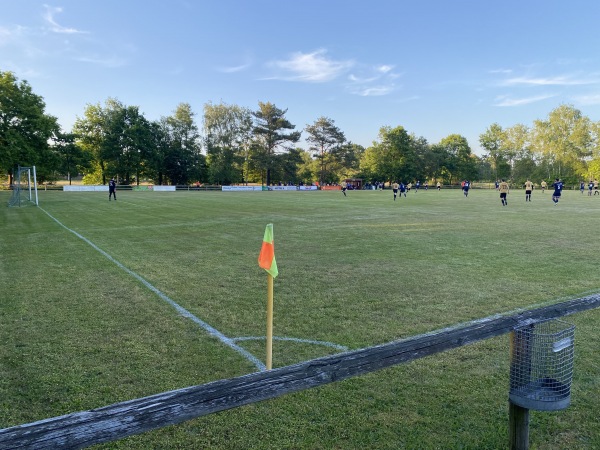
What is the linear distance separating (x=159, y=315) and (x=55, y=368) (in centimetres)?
182

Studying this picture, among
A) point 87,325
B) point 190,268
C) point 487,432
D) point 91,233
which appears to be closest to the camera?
point 487,432

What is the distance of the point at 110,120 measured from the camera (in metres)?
77.7

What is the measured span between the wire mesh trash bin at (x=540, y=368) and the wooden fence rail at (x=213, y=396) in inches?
5.0

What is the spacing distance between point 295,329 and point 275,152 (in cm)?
8572

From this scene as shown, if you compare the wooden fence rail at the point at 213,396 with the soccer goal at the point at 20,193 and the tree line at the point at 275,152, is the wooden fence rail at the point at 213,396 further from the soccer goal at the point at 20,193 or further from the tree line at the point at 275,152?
the tree line at the point at 275,152

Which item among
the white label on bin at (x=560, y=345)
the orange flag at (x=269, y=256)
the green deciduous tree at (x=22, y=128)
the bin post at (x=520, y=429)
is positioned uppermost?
the green deciduous tree at (x=22, y=128)

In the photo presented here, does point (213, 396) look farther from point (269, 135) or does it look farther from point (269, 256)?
point (269, 135)

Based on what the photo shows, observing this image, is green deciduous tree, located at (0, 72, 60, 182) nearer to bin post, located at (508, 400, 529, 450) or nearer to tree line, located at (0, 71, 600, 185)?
tree line, located at (0, 71, 600, 185)

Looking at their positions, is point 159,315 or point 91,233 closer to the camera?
point 159,315

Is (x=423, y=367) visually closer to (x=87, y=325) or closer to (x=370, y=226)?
(x=87, y=325)

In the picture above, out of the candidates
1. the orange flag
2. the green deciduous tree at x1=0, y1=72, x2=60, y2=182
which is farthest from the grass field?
the green deciduous tree at x1=0, y1=72, x2=60, y2=182

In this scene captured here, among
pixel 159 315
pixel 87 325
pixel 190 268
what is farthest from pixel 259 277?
pixel 87 325

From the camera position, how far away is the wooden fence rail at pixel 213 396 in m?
1.62

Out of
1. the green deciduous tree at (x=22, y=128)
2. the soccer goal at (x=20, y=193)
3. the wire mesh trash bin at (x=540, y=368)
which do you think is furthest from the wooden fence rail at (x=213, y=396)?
the green deciduous tree at (x=22, y=128)
